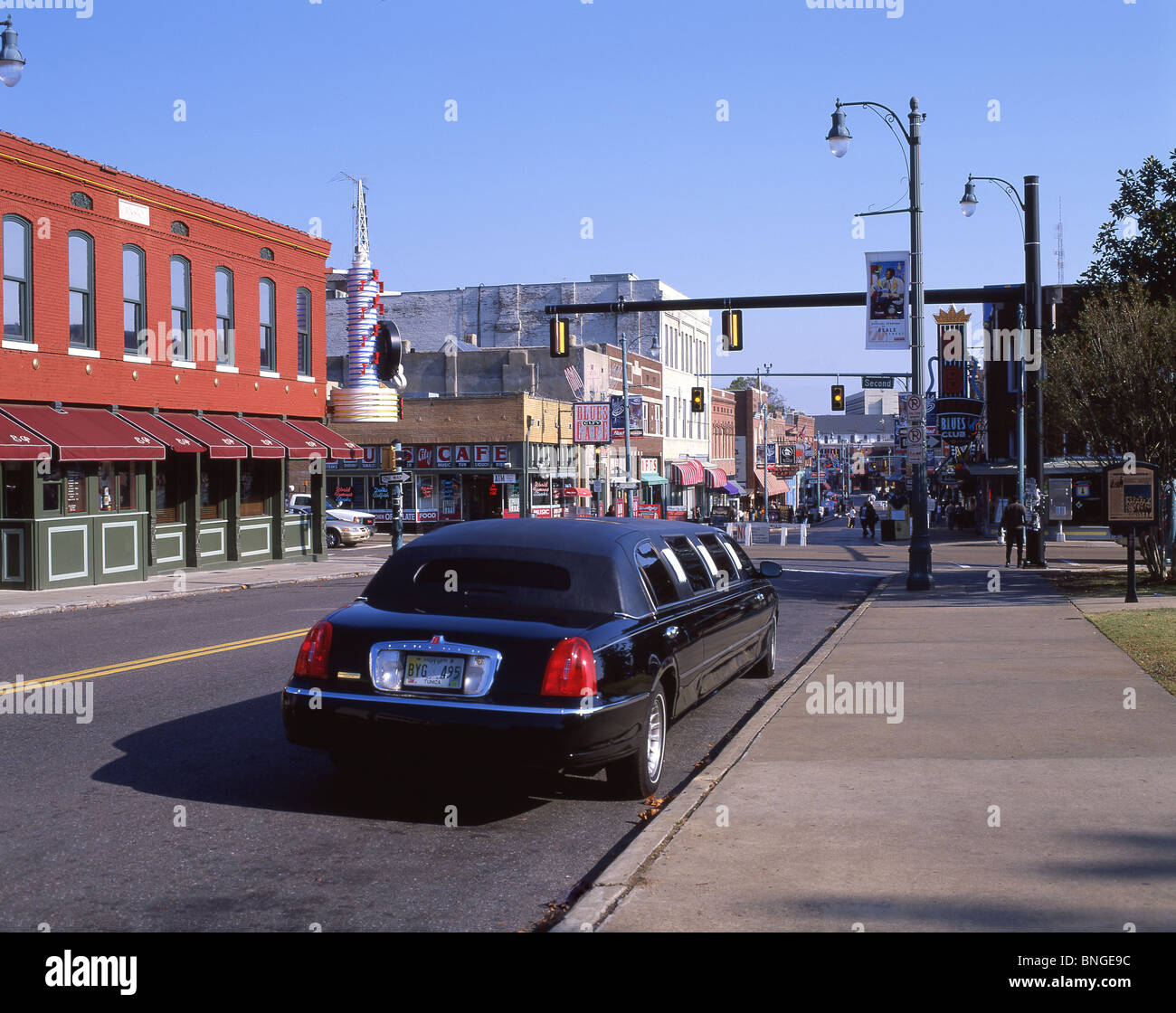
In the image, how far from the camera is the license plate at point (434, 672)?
6.51 meters

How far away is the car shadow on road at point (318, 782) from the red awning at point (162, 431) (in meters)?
17.2

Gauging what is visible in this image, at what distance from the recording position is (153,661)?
12.2 m

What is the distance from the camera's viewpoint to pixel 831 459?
602 ft

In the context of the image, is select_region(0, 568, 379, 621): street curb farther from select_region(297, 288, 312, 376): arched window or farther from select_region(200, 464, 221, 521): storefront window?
select_region(297, 288, 312, 376): arched window

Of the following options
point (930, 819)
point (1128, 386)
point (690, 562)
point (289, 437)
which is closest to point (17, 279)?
point (289, 437)

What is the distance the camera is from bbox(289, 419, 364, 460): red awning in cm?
3097

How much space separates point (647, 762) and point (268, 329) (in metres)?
25.4

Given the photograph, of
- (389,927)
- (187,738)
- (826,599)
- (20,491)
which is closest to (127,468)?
(20,491)

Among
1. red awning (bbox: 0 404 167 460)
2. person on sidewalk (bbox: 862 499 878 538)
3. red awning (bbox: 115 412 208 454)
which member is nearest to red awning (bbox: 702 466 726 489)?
person on sidewalk (bbox: 862 499 878 538)

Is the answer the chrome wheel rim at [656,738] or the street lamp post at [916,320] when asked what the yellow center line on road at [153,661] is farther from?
the street lamp post at [916,320]

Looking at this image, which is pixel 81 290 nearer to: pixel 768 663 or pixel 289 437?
pixel 289 437

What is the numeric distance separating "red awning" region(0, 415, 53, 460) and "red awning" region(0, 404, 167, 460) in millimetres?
248
